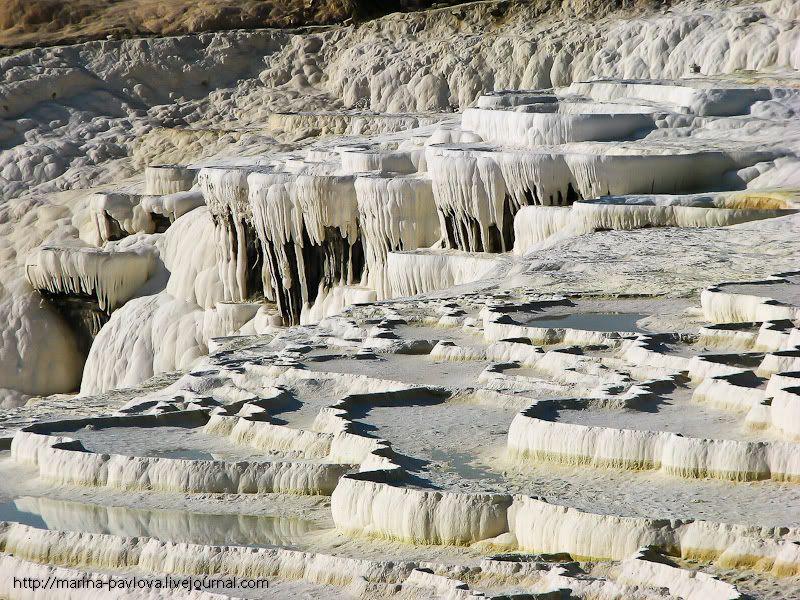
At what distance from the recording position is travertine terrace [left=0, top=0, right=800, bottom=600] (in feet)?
20.3

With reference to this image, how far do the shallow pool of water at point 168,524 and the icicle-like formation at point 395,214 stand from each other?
931 cm

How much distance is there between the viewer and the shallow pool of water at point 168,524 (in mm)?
6738

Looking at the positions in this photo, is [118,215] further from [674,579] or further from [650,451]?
[674,579]

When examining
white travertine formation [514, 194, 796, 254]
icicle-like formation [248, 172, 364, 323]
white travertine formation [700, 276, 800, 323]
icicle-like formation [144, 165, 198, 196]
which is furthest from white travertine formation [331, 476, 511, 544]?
icicle-like formation [144, 165, 198, 196]

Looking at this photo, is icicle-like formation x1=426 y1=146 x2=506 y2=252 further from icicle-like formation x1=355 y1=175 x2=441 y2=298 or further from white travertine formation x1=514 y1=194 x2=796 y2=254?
white travertine formation x1=514 y1=194 x2=796 y2=254

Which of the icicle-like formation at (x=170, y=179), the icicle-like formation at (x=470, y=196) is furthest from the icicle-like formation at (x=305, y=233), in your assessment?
the icicle-like formation at (x=170, y=179)

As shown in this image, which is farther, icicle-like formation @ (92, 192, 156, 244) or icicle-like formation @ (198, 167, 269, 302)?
icicle-like formation @ (92, 192, 156, 244)

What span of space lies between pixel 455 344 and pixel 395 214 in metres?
7.05

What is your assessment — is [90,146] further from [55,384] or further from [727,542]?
[727,542]

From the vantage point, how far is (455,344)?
9.96 m

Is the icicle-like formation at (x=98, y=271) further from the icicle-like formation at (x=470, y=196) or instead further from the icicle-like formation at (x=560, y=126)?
the icicle-like formation at (x=470, y=196)

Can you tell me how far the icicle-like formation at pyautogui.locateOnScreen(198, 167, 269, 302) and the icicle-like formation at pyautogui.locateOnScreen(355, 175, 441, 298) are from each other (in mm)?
2961

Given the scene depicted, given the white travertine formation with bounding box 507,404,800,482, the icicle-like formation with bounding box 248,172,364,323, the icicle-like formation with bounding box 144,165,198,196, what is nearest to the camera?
the white travertine formation with bounding box 507,404,800,482

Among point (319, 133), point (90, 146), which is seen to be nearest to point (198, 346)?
point (319, 133)
